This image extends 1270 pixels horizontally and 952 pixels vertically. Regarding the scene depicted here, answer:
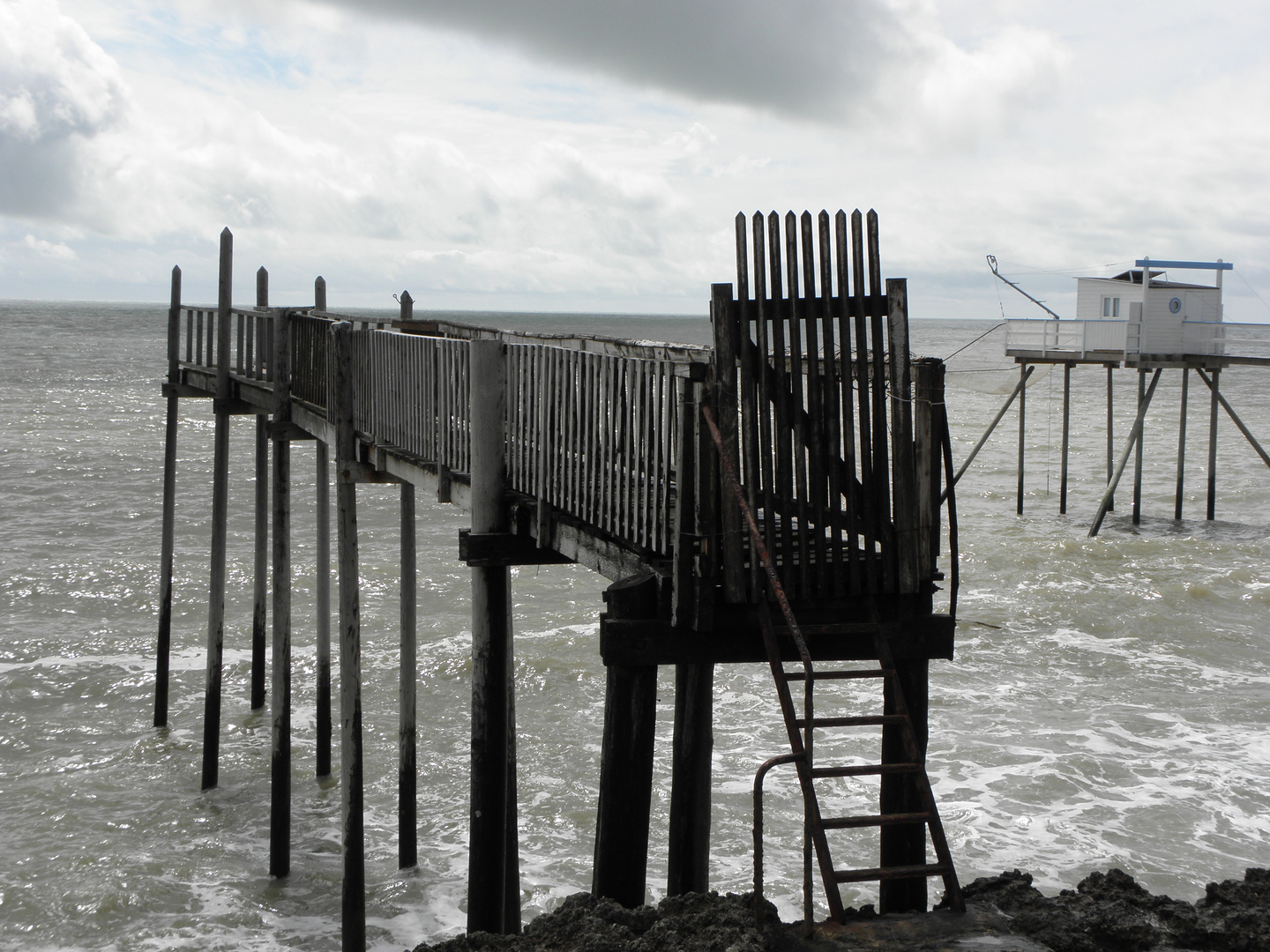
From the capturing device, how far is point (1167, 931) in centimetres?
542

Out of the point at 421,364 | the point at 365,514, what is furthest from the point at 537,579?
the point at 421,364

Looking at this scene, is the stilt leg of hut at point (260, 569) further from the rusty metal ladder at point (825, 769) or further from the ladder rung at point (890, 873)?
the ladder rung at point (890, 873)

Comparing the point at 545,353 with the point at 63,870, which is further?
the point at 63,870

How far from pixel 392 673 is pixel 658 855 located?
21.1ft

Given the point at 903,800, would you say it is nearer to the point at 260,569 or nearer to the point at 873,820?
the point at 873,820

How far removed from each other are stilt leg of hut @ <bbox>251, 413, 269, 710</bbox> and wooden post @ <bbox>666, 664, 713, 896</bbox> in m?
7.37

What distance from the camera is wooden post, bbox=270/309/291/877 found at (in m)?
10.6

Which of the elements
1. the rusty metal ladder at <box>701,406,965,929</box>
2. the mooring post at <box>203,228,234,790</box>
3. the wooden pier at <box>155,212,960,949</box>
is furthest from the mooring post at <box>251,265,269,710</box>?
the rusty metal ladder at <box>701,406,965,929</box>

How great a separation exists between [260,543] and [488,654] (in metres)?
6.60

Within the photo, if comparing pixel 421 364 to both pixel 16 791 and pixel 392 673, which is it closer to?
pixel 16 791

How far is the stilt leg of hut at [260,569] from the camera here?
1289 cm

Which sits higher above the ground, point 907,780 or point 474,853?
point 907,780

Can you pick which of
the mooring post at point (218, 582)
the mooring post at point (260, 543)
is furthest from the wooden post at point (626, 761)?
the mooring post at point (218, 582)

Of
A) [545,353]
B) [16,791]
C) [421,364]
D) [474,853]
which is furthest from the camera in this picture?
[16,791]
